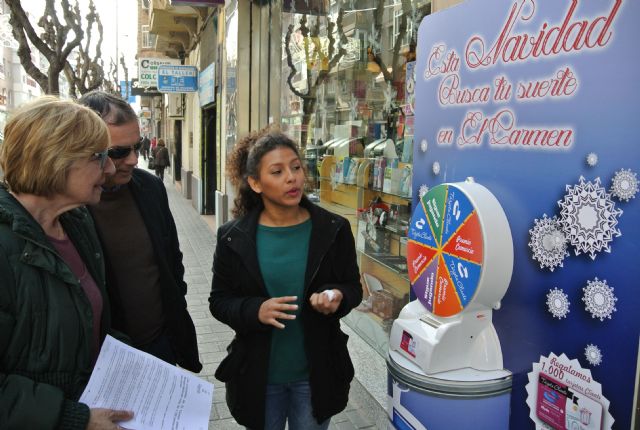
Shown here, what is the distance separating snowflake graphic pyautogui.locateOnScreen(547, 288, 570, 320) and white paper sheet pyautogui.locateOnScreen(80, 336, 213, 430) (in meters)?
1.24

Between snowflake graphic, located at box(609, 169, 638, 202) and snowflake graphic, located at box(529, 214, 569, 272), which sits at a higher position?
snowflake graphic, located at box(609, 169, 638, 202)

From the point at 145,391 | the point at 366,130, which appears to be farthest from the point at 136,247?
the point at 366,130

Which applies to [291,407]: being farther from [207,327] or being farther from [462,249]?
[207,327]

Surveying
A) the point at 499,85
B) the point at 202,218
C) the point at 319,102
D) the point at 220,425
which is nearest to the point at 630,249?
the point at 499,85

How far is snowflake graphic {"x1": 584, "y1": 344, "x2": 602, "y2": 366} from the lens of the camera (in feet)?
5.61

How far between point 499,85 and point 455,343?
3.36ft

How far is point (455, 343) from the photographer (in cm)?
200

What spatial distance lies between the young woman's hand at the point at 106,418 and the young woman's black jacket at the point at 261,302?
0.58 m

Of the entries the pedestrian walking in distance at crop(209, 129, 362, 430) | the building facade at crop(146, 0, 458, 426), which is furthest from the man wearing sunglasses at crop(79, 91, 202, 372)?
the building facade at crop(146, 0, 458, 426)

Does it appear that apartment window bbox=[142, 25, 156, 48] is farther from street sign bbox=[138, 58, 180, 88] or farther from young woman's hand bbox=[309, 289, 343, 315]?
young woman's hand bbox=[309, 289, 343, 315]

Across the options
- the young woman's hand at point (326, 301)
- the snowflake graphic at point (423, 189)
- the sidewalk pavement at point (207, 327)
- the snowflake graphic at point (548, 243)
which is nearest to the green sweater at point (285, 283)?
the young woman's hand at point (326, 301)

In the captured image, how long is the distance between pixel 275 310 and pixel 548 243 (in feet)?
3.29

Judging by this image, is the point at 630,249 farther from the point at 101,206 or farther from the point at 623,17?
the point at 101,206

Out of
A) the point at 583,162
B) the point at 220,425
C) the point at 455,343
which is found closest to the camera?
the point at 583,162
